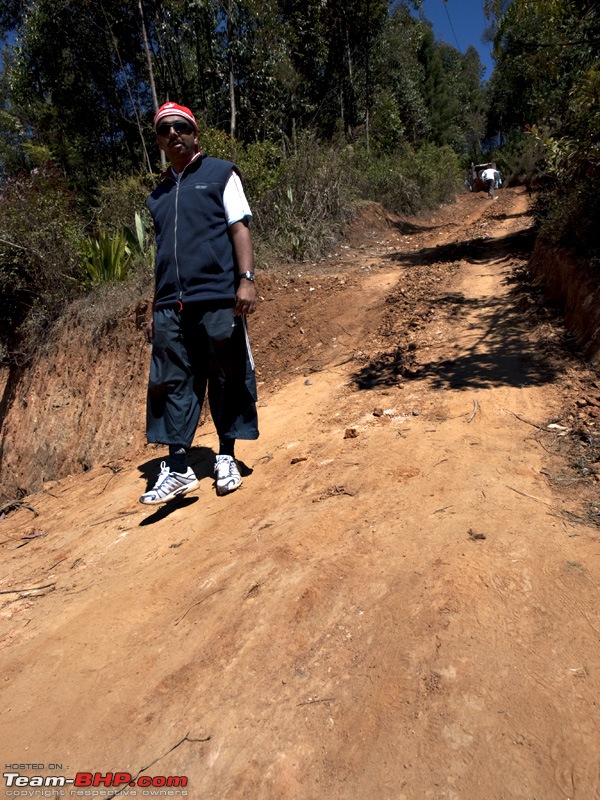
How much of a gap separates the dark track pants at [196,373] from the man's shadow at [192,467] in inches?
10.1

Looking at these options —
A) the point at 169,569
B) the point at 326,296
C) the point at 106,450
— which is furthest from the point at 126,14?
the point at 169,569

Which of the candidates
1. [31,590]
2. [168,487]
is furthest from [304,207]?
[31,590]

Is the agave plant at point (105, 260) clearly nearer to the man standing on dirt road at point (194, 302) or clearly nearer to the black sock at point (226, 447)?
the man standing on dirt road at point (194, 302)

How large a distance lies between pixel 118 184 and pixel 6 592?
8.96 metres

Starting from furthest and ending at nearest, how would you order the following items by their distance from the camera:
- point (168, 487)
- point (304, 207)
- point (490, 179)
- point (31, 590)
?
point (490, 179), point (304, 207), point (168, 487), point (31, 590)

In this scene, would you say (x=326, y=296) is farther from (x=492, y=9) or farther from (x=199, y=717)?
(x=199, y=717)

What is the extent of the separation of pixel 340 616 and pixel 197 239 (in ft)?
6.73

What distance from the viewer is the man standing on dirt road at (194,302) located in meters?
3.20

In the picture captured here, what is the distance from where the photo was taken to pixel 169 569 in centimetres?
271

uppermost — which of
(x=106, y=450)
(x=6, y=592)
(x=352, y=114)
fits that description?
(x=352, y=114)

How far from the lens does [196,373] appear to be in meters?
3.41

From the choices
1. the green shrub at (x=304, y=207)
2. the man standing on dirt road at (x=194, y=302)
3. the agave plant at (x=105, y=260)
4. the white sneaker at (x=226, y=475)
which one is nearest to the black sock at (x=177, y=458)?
the man standing on dirt road at (x=194, y=302)

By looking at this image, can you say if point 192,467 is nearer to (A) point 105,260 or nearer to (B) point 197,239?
(B) point 197,239

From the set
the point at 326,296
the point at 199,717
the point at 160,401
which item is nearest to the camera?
the point at 199,717
